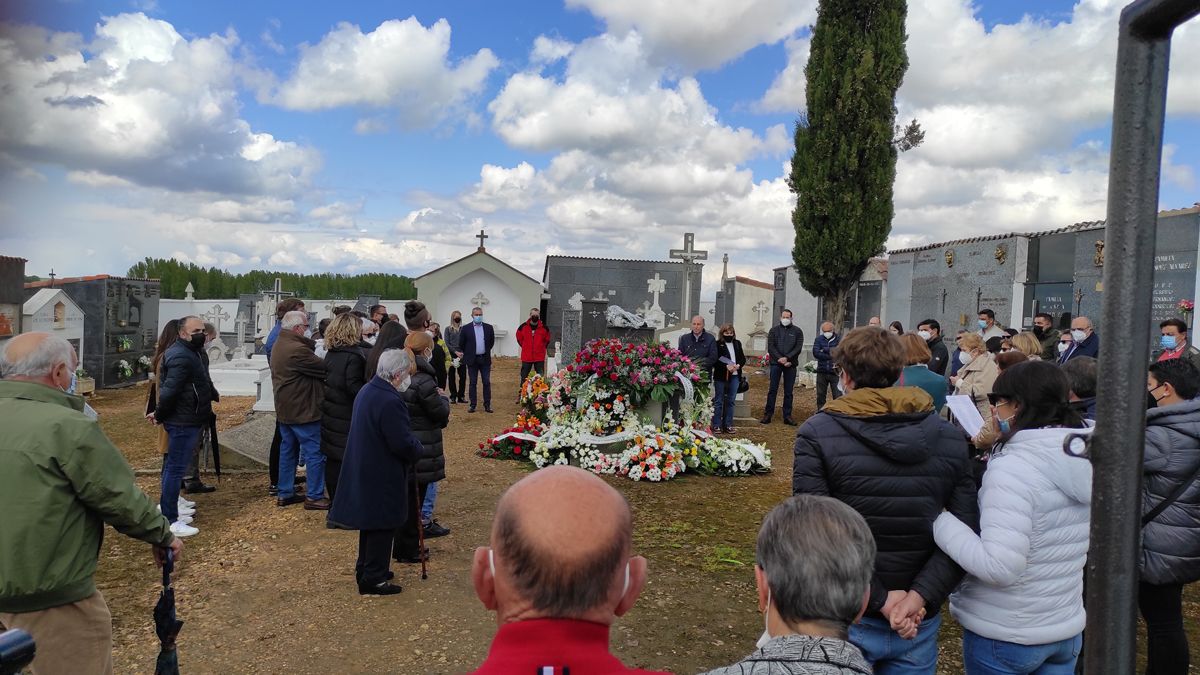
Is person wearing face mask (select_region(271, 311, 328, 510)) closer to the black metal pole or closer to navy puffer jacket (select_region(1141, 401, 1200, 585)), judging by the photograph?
navy puffer jacket (select_region(1141, 401, 1200, 585))

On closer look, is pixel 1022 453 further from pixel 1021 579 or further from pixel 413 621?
pixel 413 621

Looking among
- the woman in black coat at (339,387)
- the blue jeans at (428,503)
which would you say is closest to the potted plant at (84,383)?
the woman in black coat at (339,387)

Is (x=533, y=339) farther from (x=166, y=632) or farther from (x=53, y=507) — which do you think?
(x=53, y=507)

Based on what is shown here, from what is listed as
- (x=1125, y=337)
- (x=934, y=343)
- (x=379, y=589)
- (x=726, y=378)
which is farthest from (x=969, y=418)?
(x=726, y=378)

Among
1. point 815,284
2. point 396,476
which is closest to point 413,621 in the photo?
point 396,476

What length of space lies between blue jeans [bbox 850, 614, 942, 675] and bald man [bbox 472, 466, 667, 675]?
149 centimetres

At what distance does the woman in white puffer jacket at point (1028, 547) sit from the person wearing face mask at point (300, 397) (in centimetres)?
546

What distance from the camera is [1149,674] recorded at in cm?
343

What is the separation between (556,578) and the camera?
4.08 ft

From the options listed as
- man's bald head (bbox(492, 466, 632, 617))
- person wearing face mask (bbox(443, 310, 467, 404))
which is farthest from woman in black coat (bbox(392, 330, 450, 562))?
person wearing face mask (bbox(443, 310, 467, 404))

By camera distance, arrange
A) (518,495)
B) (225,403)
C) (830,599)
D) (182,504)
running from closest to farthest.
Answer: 1. (518,495)
2. (830,599)
3. (182,504)
4. (225,403)

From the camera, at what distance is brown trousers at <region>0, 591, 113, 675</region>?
106 inches

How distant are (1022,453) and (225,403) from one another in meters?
13.6

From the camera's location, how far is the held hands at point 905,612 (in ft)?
7.78
